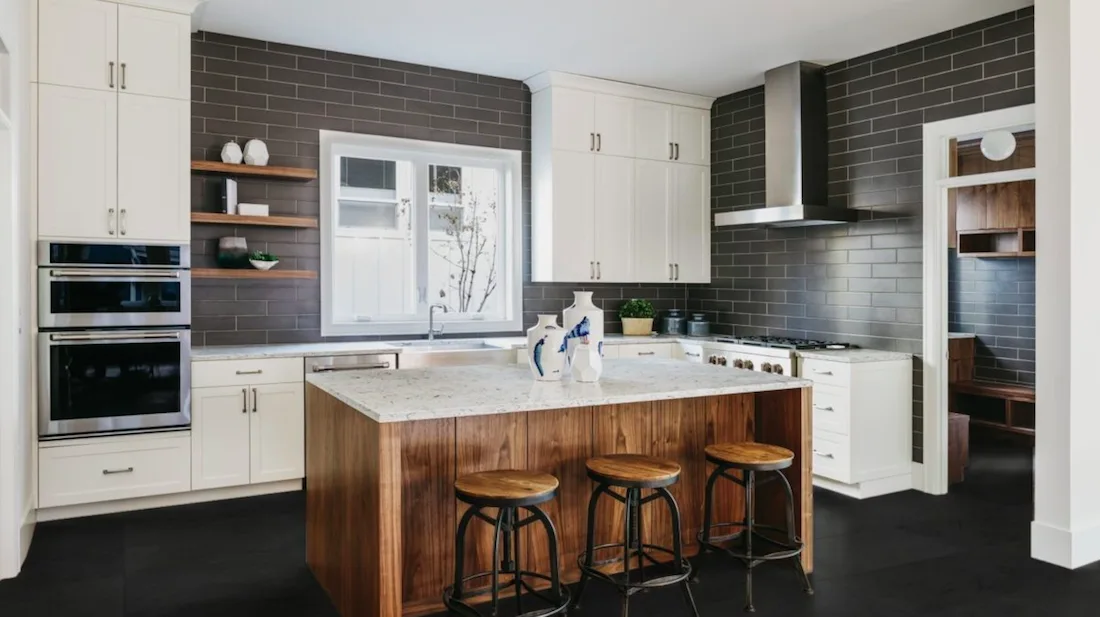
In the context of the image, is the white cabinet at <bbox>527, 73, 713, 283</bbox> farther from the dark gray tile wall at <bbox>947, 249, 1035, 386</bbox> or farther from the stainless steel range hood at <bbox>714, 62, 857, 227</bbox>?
the dark gray tile wall at <bbox>947, 249, 1035, 386</bbox>

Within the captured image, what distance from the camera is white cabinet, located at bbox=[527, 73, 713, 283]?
5602 millimetres

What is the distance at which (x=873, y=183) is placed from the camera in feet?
16.5

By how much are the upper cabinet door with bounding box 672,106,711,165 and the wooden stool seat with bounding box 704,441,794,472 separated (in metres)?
3.51

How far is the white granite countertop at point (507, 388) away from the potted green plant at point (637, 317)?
7.80 feet

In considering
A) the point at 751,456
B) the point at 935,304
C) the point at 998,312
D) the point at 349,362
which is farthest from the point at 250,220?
the point at 998,312

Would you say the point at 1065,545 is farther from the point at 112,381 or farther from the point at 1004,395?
the point at 112,381

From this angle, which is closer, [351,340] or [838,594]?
[838,594]

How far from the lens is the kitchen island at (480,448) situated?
256cm

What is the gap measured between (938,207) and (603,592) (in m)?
3.17

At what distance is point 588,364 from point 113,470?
269 cm

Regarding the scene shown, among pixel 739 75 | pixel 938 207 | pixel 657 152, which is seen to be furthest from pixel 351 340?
pixel 938 207

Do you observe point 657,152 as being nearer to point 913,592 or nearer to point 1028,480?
point 1028,480

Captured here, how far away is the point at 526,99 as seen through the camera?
19.1 feet

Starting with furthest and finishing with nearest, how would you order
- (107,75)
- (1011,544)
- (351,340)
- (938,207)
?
(351,340)
(938,207)
(107,75)
(1011,544)
